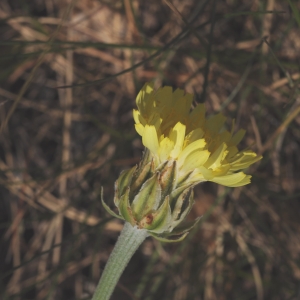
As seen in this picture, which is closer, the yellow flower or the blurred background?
the yellow flower

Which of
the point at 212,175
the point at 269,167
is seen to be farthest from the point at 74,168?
the point at 212,175

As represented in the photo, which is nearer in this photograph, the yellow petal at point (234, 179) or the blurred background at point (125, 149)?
the yellow petal at point (234, 179)

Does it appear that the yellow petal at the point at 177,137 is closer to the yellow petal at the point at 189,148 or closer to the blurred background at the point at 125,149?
the yellow petal at the point at 189,148

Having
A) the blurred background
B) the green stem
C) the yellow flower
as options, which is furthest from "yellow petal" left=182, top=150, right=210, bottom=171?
the blurred background

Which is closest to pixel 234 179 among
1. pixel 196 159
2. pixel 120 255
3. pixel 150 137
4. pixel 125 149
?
pixel 196 159

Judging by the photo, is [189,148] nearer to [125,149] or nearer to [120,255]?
[120,255]

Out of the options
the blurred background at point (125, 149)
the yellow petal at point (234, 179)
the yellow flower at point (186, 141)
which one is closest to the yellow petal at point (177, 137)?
the yellow flower at point (186, 141)

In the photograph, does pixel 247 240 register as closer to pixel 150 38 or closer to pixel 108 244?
pixel 108 244

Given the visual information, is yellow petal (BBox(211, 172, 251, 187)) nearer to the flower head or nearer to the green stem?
the flower head
